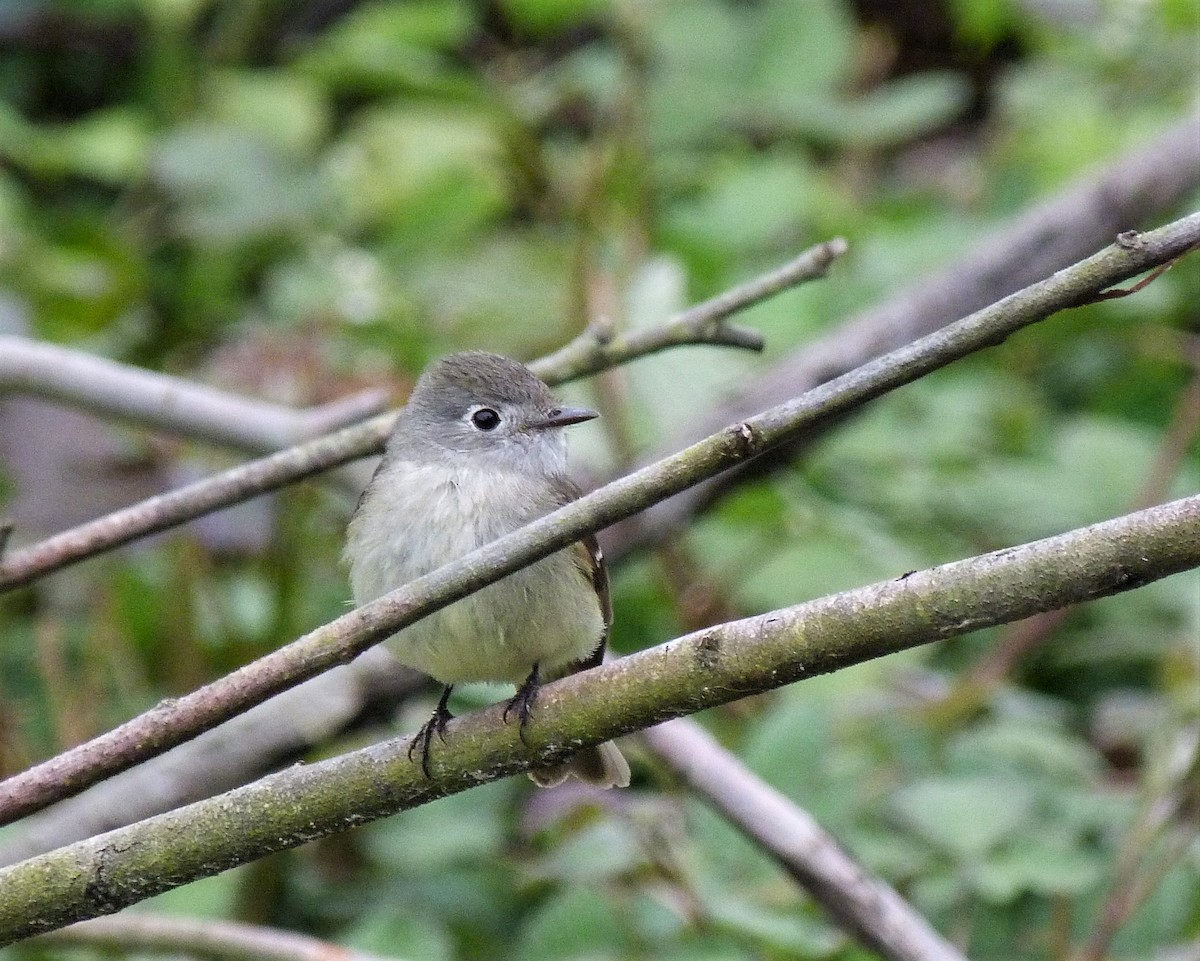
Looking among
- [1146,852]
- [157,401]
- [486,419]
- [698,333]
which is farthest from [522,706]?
[1146,852]

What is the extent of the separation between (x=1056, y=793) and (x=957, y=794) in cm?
33

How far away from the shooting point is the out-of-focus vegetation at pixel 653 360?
348 cm

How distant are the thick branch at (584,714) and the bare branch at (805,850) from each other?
847 millimetres

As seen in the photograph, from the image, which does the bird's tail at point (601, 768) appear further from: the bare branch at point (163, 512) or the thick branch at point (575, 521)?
the thick branch at point (575, 521)

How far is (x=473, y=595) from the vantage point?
2.53 metres

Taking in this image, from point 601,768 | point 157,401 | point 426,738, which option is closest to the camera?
point 426,738

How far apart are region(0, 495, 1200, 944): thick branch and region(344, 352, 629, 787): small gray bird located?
206 mm

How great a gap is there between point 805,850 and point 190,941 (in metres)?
1.11

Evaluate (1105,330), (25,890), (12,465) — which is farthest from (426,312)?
(25,890)

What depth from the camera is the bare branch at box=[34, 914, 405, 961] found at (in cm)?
281

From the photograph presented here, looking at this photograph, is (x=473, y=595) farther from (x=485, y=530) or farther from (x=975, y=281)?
(x=975, y=281)

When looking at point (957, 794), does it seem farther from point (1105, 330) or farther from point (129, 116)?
point (129, 116)

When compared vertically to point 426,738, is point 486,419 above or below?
above

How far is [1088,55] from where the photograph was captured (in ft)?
21.2
